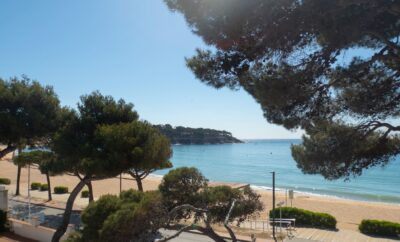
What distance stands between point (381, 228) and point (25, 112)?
1764cm

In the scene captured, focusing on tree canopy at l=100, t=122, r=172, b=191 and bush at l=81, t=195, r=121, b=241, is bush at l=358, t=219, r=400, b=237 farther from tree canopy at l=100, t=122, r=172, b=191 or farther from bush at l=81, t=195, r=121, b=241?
bush at l=81, t=195, r=121, b=241

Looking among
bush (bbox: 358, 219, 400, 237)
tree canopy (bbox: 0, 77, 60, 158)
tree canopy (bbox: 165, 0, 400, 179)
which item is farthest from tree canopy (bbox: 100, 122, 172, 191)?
bush (bbox: 358, 219, 400, 237)

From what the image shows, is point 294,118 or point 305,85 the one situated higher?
point 305,85

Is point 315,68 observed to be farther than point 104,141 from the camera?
No

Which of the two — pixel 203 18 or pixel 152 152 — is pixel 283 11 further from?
pixel 152 152

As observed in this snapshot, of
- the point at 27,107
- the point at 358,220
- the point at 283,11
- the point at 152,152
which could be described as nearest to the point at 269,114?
the point at 283,11

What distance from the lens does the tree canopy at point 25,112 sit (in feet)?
48.1

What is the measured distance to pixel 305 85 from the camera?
257 inches

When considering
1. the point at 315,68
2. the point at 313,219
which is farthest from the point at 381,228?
the point at 315,68

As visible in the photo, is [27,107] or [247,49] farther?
[27,107]

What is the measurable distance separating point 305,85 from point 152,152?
7.29 m

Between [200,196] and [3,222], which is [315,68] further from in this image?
[3,222]

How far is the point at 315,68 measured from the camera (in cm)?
642

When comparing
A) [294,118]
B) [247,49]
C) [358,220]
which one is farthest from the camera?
[358,220]
